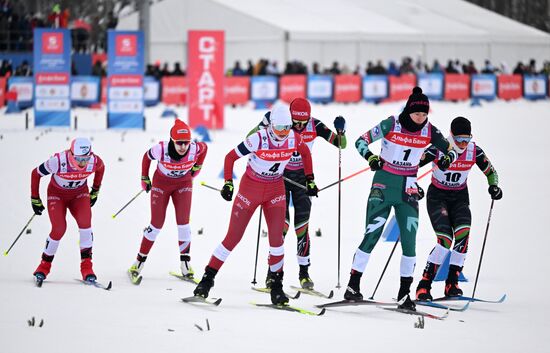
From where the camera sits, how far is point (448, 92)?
42281 mm

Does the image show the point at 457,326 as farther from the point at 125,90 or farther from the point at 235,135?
the point at 125,90

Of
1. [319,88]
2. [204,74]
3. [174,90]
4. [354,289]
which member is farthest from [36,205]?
[319,88]

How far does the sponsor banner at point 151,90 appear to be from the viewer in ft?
122

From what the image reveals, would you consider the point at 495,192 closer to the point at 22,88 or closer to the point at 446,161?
the point at 446,161

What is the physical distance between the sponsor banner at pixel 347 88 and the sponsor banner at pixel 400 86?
130cm

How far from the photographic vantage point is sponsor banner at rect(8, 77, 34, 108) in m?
32.0

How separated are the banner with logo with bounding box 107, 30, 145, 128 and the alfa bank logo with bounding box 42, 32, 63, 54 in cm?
135

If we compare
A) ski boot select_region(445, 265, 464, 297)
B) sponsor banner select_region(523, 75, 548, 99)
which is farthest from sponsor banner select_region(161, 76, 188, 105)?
ski boot select_region(445, 265, 464, 297)

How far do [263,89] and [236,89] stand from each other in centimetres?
103

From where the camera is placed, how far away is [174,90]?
38.0 m

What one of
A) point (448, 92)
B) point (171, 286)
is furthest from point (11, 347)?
point (448, 92)

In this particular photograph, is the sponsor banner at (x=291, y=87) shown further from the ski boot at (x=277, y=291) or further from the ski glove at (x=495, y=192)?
the ski boot at (x=277, y=291)

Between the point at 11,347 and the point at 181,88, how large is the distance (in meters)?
30.9

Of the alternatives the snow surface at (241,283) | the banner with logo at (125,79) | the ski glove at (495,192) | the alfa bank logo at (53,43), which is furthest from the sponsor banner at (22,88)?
the ski glove at (495,192)
